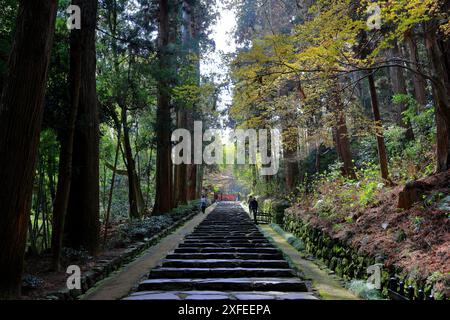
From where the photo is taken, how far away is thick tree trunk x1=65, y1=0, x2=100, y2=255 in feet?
26.3

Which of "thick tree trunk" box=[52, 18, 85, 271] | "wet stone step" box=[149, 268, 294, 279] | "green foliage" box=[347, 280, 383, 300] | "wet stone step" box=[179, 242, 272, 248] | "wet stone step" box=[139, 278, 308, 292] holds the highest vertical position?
"thick tree trunk" box=[52, 18, 85, 271]

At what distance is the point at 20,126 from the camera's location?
4.82 m

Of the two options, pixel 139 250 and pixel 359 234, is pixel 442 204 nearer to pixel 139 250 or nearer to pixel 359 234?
pixel 359 234

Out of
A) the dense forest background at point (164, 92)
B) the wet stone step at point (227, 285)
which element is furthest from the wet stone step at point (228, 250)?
the wet stone step at point (227, 285)

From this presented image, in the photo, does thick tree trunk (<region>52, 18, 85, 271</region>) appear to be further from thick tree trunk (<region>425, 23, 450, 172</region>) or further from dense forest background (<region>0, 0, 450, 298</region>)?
thick tree trunk (<region>425, 23, 450, 172</region>)

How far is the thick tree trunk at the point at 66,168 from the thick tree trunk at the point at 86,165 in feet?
2.71

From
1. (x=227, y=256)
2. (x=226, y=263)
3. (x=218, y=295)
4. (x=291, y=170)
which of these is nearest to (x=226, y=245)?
(x=227, y=256)

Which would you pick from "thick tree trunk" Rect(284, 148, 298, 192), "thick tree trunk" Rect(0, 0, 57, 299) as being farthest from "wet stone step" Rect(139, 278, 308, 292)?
"thick tree trunk" Rect(284, 148, 298, 192)

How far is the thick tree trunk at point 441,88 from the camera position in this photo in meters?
6.99

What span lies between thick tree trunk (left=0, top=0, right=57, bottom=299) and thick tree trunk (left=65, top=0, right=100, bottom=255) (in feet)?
9.64

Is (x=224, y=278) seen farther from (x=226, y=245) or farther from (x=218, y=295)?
(x=226, y=245)

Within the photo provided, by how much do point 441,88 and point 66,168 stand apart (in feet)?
22.5
